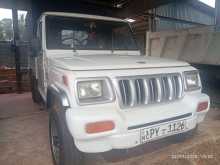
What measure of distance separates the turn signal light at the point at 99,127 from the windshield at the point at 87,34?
161 cm

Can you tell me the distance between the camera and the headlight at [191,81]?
92.0 inches

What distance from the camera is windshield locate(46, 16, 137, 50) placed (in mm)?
2977

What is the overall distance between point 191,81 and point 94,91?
120 cm

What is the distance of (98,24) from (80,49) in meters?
0.68

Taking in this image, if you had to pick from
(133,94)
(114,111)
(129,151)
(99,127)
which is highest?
(133,94)

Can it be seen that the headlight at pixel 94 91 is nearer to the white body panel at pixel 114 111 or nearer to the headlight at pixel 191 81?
the white body panel at pixel 114 111

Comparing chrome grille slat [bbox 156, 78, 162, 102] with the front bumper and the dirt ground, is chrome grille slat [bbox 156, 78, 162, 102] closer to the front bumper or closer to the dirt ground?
the front bumper

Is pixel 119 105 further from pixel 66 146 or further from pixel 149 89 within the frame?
pixel 66 146

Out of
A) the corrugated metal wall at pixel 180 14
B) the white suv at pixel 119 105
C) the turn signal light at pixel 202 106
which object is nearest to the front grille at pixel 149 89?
the white suv at pixel 119 105

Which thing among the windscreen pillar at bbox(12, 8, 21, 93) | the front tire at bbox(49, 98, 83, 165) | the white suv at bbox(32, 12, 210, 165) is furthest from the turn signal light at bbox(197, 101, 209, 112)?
the windscreen pillar at bbox(12, 8, 21, 93)

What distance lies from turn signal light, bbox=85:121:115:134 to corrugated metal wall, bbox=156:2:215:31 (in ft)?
30.1

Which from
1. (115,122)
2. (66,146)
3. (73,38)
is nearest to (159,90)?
(115,122)

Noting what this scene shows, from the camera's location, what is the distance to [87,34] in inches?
129

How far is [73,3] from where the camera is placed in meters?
6.74
